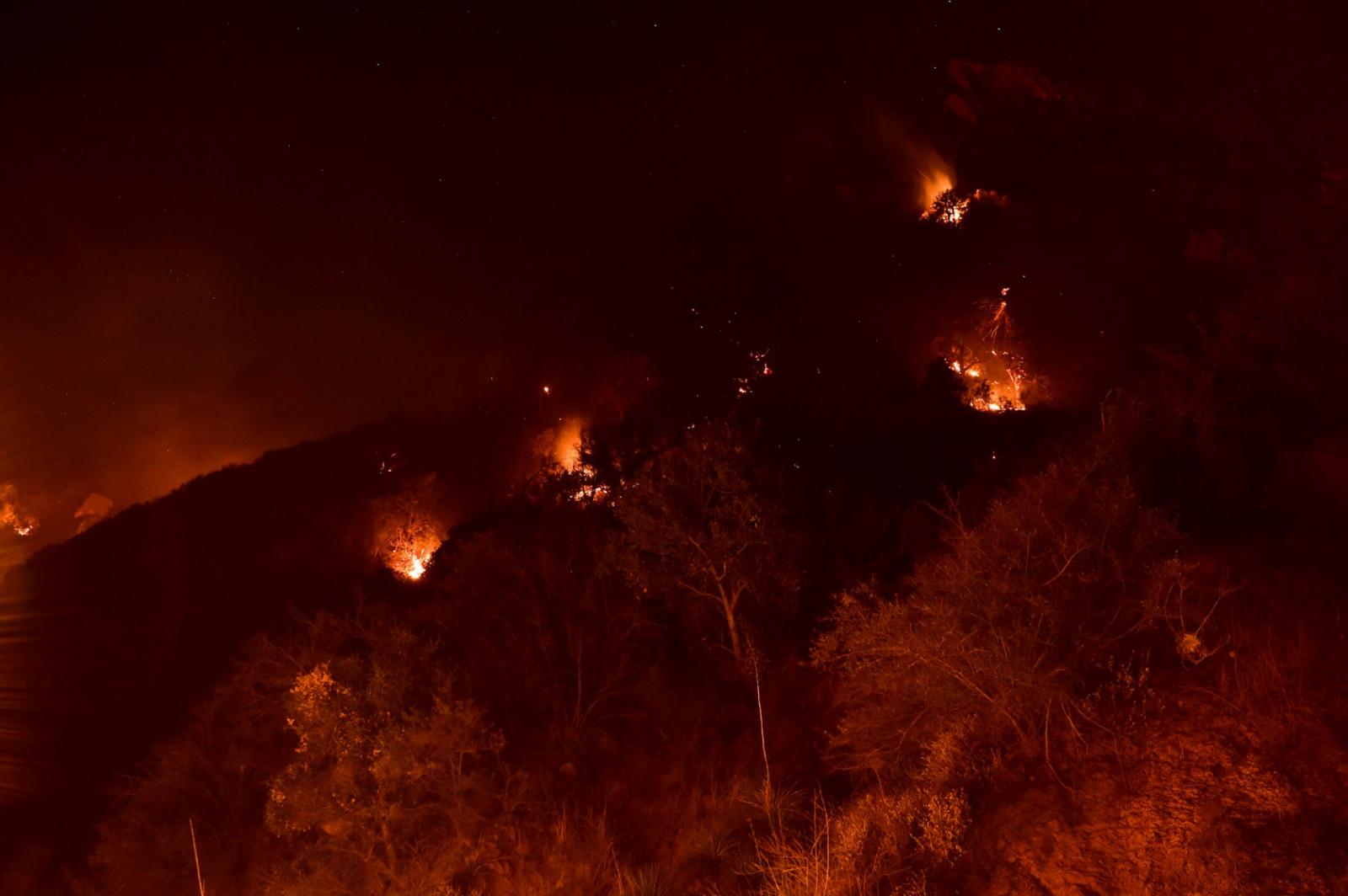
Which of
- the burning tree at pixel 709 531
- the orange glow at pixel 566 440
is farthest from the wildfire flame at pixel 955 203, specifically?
the burning tree at pixel 709 531

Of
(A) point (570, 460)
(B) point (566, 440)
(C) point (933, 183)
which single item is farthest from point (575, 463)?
(C) point (933, 183)

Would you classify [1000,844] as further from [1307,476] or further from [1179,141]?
[1179,141]

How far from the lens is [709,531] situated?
569 inches

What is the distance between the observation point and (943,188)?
2881 cm

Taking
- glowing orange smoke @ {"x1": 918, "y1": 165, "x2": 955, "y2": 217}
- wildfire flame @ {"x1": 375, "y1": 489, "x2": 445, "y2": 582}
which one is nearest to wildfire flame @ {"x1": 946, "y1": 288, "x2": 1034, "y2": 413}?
glowing orange smoke @ {"x1": 918, "y1": 165, "x2": 955, "y2": 217}

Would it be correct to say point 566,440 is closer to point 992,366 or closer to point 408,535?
point 408,535

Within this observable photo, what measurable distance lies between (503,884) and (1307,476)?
450 inches

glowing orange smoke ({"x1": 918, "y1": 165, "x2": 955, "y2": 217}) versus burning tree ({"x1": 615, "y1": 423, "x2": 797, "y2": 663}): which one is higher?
glowing orange smoke ({"x1": 918, "y1": 165, "x2": 955, "y2": 217})

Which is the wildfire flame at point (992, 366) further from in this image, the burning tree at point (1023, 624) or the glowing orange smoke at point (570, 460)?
the burning tree at point (1023, 624)

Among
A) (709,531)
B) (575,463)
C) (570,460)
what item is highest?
(575,463)

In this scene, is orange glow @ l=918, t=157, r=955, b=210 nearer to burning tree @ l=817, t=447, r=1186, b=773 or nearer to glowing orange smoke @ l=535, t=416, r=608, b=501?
glowing orange smoke @ l=535, t=416, r=608, b=501

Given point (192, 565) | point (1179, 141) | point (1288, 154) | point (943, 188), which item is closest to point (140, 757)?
point (192, 565)

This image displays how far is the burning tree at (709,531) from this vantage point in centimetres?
1432

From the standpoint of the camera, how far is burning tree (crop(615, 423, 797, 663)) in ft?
47.0
